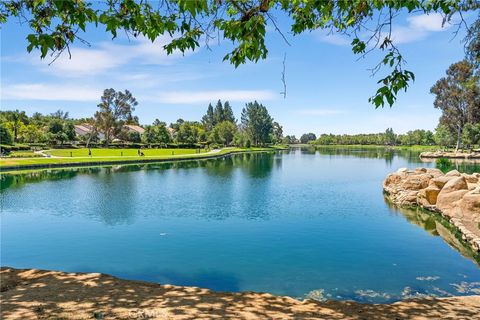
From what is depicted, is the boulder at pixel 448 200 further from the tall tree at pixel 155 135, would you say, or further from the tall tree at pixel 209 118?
the tall tree at pixel 209 118

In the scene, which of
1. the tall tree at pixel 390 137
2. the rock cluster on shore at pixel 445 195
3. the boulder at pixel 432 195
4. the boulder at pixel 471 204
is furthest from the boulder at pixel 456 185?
the tall tree at pixel 390 137

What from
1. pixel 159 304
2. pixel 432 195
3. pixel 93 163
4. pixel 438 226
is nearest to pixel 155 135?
pixel 93 163

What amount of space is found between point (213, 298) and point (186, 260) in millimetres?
6219

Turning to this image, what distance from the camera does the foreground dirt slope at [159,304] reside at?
6.71 meters

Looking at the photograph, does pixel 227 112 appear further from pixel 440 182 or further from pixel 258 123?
pixel 440 182

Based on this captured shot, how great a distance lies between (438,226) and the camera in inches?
778

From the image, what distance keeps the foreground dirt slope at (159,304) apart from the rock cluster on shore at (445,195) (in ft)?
30.9

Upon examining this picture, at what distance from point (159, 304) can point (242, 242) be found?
30.5 ft

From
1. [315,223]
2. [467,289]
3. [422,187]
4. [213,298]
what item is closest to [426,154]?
[422,187]

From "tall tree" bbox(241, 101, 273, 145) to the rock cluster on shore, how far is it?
339 feet

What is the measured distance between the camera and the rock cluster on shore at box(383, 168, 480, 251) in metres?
18.3

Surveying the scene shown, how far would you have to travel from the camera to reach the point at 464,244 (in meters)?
16.1

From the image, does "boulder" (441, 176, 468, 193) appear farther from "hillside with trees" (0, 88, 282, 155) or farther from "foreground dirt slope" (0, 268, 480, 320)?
"hillside with trees" (0, 88, 282, 155)

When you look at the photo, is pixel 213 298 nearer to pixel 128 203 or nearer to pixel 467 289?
pixel 467 289
